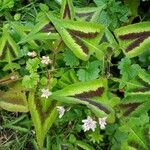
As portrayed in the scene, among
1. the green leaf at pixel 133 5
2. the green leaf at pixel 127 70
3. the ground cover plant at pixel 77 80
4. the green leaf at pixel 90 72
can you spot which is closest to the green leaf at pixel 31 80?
the ground cover plant at pixel 77 80

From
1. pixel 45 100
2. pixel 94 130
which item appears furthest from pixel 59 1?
pixel 94 130

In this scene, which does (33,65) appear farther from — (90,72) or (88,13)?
(88,13)

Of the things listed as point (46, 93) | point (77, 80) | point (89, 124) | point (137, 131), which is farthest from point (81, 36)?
point (137, 131)

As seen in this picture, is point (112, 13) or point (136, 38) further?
point (112, 13)

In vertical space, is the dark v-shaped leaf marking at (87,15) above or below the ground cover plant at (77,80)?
above

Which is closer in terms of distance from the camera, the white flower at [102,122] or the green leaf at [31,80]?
the white flower at [102,122]

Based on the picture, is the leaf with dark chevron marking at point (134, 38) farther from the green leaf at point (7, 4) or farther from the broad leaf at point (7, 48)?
the green leaf at point (7, 4)
